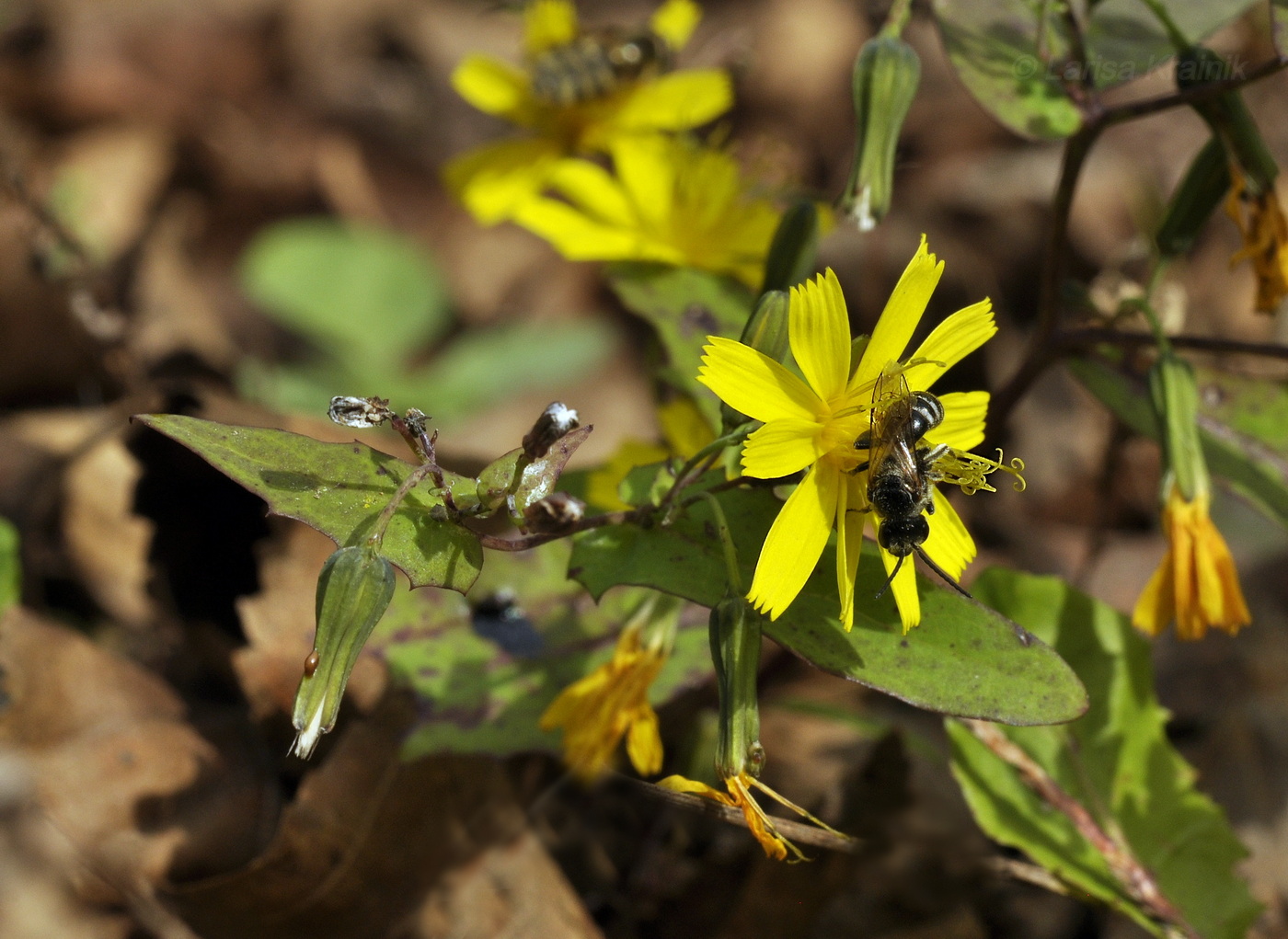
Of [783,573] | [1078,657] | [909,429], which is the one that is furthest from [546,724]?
[1078,657]

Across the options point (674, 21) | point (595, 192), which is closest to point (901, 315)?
point (595, 192)

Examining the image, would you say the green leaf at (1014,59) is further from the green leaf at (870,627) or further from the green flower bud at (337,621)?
the green flower bud at (337,621)

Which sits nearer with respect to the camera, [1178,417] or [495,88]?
[1178,417]

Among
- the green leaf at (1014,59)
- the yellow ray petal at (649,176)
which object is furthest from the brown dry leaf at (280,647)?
the green leaf at (1014,59)

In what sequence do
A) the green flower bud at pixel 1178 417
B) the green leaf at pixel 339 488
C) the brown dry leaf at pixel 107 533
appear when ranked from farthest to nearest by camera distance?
the brown dry leaf at pixel 107 533
the green flower bud at pixel 1178 417
the green leaf at pixel 339 488

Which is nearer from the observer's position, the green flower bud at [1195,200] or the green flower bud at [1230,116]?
the green flower bud at [1230,116]

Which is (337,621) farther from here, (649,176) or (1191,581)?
(649,176)

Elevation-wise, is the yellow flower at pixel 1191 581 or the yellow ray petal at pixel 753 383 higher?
the yellow ray petal at pixel 753 383
